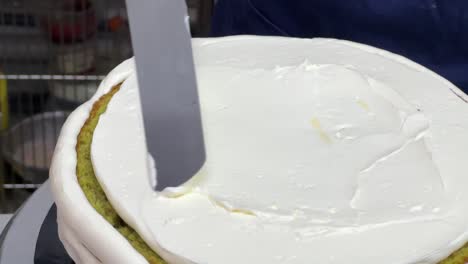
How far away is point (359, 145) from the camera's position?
586 millimetres

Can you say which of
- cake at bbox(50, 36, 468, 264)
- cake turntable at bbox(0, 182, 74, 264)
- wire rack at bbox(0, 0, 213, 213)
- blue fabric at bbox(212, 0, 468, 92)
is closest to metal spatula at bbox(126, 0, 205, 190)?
cake at bbox(50, 36, 468, 264)

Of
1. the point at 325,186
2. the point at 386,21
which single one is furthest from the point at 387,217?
the point at 386,21

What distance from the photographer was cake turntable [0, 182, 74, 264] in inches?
25.0

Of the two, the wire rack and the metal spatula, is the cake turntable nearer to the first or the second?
the metal spatula

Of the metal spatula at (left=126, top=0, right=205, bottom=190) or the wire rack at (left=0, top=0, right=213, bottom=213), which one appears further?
the wire rack at (left=0, top=0, right=213, bottom=213)

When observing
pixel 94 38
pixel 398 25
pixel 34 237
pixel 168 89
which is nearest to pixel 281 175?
pixel 168 89

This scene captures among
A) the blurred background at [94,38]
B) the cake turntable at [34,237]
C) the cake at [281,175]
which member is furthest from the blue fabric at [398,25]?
the cake turntable at [34,237]

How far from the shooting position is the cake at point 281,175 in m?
0.51

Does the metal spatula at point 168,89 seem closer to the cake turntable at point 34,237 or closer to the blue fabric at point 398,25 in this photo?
the cake turntable at point 34,237

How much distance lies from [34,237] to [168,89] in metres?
0.22

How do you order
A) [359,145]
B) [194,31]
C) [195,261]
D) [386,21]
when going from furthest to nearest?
[194,31]
[386,21]
[359,145]
[195,261]

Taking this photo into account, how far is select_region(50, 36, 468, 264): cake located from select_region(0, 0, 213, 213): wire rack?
2.44 feet

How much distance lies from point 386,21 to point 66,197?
49cm

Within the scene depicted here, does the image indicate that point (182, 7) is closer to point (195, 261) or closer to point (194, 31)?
point (195, 261)
